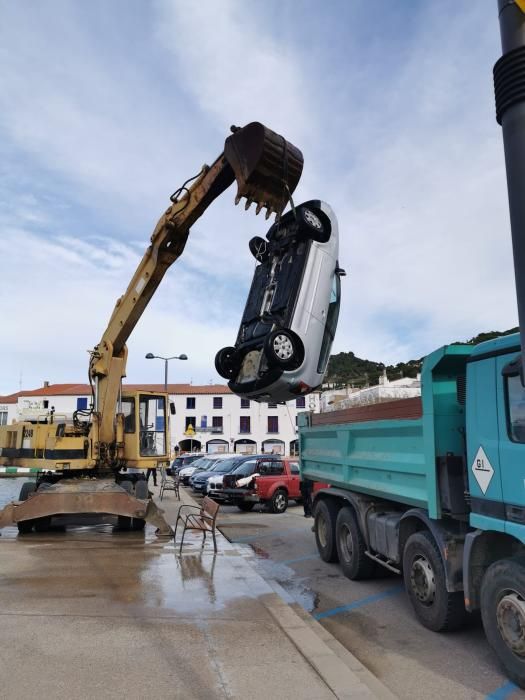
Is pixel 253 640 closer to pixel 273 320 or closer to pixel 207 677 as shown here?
pixel 207 677

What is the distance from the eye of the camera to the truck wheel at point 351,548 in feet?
24.2

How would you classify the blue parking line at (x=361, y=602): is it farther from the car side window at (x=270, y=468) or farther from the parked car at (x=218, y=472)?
the parked car at (x=218, y=472)

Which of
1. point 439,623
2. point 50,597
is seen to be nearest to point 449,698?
point 439,623

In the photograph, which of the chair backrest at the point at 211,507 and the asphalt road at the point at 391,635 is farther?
the chair backrest at the point at 211,507

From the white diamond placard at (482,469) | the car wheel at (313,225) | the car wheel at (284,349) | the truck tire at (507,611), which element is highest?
the car wheel at (313,225)

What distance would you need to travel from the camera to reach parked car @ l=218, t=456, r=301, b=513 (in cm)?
1549

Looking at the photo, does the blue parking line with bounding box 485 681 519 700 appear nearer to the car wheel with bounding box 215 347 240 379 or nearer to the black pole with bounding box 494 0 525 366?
the black pole with bounding box 494 0 525 366

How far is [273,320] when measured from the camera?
240 inches

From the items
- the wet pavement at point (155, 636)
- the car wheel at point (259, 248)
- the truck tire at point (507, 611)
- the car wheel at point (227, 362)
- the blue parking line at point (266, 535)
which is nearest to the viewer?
the wet pavement at point (155, 636)

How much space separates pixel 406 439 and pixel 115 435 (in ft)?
24.9

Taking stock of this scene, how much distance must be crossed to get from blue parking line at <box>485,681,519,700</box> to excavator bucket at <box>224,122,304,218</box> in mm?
5341

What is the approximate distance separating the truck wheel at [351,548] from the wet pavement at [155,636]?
1323mm

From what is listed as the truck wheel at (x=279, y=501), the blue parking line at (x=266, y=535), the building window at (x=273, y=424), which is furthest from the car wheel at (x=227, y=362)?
the building window at (x=273, y=424)

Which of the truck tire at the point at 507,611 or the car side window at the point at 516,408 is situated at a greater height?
the car side window at the point at 516,408
